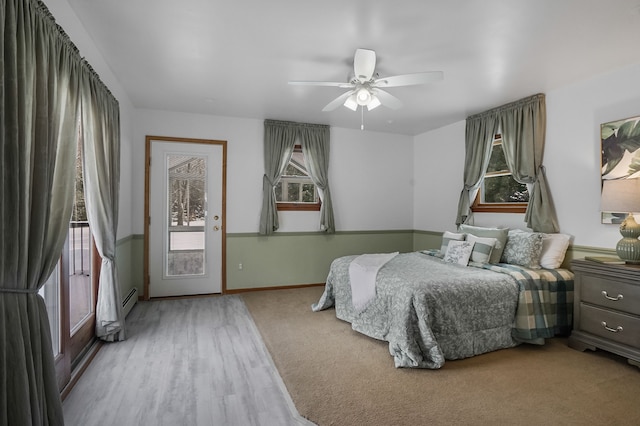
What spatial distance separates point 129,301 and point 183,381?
6.59 ft

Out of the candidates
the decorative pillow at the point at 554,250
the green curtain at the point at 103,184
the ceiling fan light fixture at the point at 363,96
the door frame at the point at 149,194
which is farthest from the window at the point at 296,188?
the decorative pillow at the point at 554,250

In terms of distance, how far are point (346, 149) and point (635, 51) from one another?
3525 millimetres

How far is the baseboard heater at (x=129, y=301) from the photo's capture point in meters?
3.79

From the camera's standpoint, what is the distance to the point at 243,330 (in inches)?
137

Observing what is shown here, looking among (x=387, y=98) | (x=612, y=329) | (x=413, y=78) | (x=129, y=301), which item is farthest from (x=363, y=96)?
(x=129, y=301)

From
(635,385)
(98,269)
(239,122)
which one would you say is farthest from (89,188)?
(635,385)

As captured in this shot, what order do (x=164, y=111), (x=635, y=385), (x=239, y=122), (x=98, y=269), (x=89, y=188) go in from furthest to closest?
(x=239, y=122) < (x=164, y=111) < (x=98, y=269) < (x=89, y=188) < (x=635, y=385)

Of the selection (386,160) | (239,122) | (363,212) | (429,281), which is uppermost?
(239,122)

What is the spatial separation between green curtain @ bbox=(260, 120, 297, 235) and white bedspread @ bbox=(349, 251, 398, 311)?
178cm

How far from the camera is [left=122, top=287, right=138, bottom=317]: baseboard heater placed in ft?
12.4

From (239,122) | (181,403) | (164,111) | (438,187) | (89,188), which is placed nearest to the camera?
(181,403)

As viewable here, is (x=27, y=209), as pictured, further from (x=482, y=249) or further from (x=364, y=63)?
(x=482, y=249)

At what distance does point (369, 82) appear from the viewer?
9.71 ft

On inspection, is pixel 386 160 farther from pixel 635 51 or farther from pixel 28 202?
pixel 28 202
